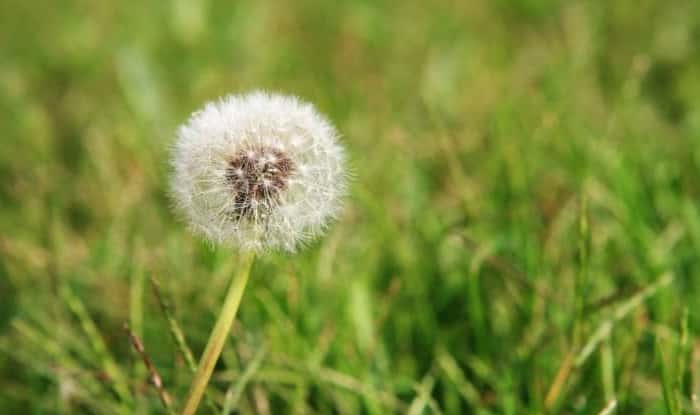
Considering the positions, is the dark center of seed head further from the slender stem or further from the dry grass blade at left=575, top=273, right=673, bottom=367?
the dry grass blade at left=575, top=273, right=673, bottom=367

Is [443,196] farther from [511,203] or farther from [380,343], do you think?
[380,343]

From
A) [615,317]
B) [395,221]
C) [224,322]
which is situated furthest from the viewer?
[395,221]

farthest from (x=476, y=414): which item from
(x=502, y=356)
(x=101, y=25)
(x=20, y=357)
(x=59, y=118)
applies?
(x=101, y=25)

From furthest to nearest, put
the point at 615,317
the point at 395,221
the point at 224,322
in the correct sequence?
the point at 395,221 < the point at 615,317 < the point at 224,322

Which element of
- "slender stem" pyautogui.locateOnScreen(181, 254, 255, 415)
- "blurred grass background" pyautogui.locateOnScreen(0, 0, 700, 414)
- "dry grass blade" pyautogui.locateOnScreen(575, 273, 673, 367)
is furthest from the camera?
"blurred grass background" pyautogui.locateOnScreen(0, 0, 700, 414)

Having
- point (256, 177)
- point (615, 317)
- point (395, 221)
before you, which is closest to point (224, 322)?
point (256, 177)

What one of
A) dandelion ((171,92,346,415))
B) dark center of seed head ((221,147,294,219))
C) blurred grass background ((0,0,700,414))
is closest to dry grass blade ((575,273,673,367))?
blurred grass background ((0,0,700,414))

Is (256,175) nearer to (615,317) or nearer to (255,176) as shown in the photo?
(255,176)
